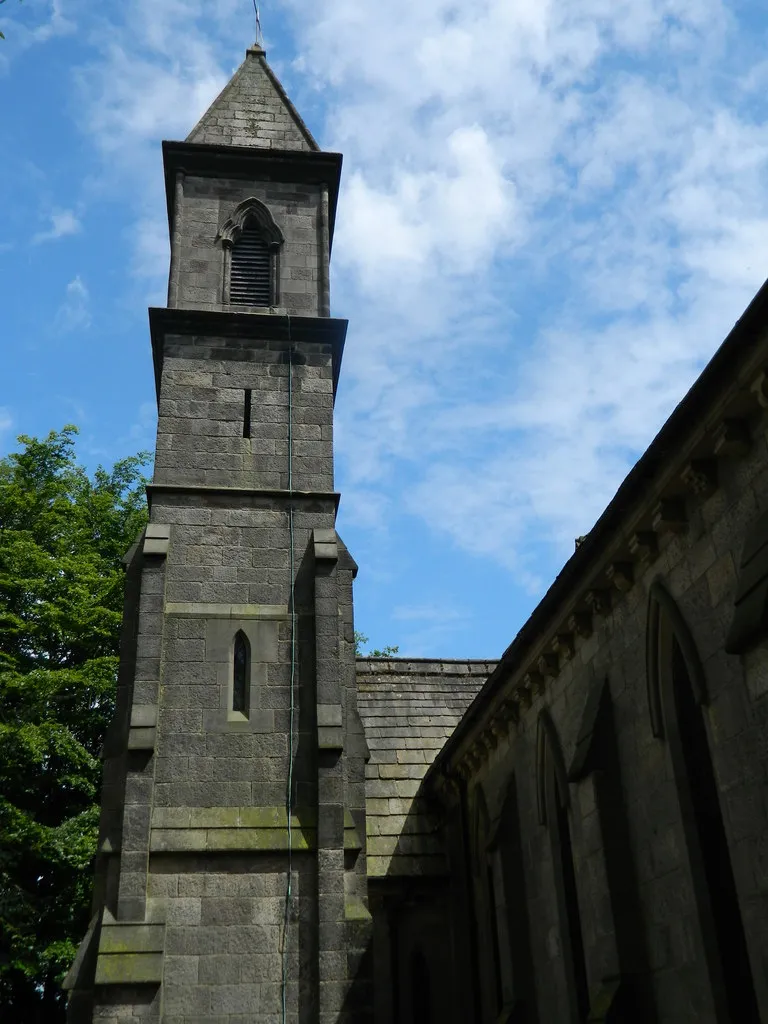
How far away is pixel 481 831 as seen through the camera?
46.3ft

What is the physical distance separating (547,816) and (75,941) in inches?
459

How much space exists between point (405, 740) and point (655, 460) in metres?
10.2

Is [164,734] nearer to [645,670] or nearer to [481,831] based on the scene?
[481,831]

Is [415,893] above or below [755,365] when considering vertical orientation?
below

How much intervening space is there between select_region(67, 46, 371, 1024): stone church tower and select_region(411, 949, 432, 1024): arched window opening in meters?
4.14

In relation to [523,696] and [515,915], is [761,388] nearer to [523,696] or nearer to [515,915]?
[523,696]

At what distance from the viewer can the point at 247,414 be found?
47.6 feet

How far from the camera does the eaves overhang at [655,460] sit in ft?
21.1

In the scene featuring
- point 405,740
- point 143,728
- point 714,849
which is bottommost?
point 714,849

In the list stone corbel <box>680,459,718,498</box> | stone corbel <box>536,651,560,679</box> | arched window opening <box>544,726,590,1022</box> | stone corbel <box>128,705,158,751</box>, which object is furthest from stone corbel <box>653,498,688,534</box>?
stone corbel <box>128,705,158,751</box>

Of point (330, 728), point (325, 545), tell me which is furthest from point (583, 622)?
point (325, 545)

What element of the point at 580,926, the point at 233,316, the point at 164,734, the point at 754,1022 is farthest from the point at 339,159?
the point at 754,1022

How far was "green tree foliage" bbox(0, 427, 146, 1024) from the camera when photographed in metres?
18.6

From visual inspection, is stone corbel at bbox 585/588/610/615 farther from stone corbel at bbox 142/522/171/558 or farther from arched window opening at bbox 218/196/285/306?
arched window opening at bbox 218/196/285/306
